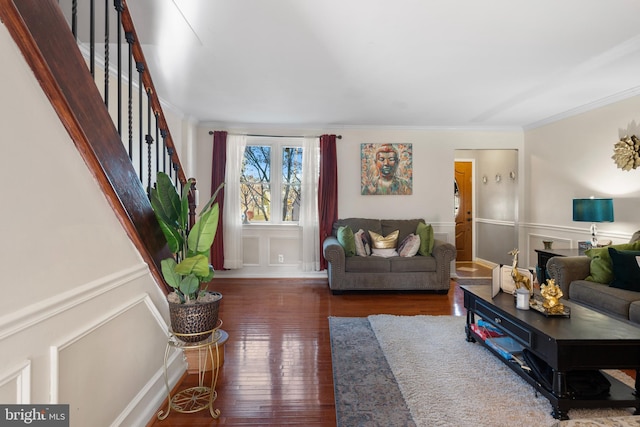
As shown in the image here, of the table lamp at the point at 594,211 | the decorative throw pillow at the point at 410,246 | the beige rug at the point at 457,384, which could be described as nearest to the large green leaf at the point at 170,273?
the beige rug at the point at 457,384

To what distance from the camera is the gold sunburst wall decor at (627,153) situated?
361 centimetres

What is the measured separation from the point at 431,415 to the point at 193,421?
53.0 inches

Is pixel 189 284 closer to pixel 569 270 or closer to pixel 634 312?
pixel 634 312

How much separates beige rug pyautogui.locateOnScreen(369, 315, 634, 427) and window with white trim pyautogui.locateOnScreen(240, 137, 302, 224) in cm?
287

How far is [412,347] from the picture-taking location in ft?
9.05

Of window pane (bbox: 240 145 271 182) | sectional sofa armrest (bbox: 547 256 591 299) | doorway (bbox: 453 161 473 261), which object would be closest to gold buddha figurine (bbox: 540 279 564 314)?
sectional sofa armrest (bbox: 547 256 591 299)

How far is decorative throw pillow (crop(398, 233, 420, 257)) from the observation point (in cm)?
457

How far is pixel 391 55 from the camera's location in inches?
112

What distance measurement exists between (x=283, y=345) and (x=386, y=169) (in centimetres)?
343

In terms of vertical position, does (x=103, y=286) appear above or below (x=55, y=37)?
below

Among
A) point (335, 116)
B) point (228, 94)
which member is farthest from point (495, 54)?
point (228, 94)

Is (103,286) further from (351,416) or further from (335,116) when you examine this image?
(335,116)

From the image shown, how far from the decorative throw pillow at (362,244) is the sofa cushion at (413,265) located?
0.40 m

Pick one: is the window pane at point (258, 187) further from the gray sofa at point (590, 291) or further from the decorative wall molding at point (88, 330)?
the gray sofa at point (590, 291)
